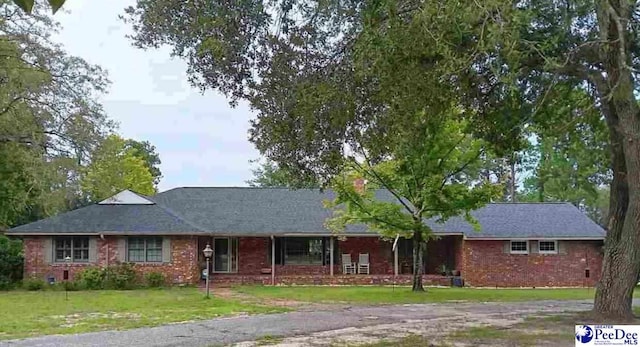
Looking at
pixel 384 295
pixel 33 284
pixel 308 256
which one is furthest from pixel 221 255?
pixel 384 295

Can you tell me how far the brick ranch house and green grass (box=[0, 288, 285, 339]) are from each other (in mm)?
3307

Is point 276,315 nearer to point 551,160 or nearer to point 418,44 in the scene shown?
point 418,44

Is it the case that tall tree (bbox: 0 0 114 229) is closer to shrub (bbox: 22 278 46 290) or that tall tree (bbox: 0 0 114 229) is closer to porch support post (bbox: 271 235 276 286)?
shrub (bbox: 22 278 46 290)

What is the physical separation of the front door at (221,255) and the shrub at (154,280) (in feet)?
12.6

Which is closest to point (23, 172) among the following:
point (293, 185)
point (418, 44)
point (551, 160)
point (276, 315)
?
point (276, 315)

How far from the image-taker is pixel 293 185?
1273 cm

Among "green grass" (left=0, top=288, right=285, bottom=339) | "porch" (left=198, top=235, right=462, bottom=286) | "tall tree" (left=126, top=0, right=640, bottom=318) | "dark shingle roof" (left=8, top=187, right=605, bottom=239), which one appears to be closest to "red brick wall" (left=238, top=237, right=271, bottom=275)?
"porch" (left=198, top=235, right=462, bottom=286)

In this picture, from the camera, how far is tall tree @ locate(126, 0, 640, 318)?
9109mm

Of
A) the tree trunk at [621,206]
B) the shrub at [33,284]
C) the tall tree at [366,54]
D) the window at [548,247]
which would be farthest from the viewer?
the window at [548,247]

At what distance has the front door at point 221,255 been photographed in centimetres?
3047

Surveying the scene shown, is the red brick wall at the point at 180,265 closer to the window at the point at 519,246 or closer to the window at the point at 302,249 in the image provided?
the window at the point at 302,249

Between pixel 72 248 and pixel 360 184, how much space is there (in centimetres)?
1139

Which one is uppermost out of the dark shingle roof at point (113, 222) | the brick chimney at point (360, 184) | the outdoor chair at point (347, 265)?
the brick chimney at point (360, 184)

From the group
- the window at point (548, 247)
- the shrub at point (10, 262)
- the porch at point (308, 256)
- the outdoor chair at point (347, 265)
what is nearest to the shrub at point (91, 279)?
the shrub at point (10, 262)
